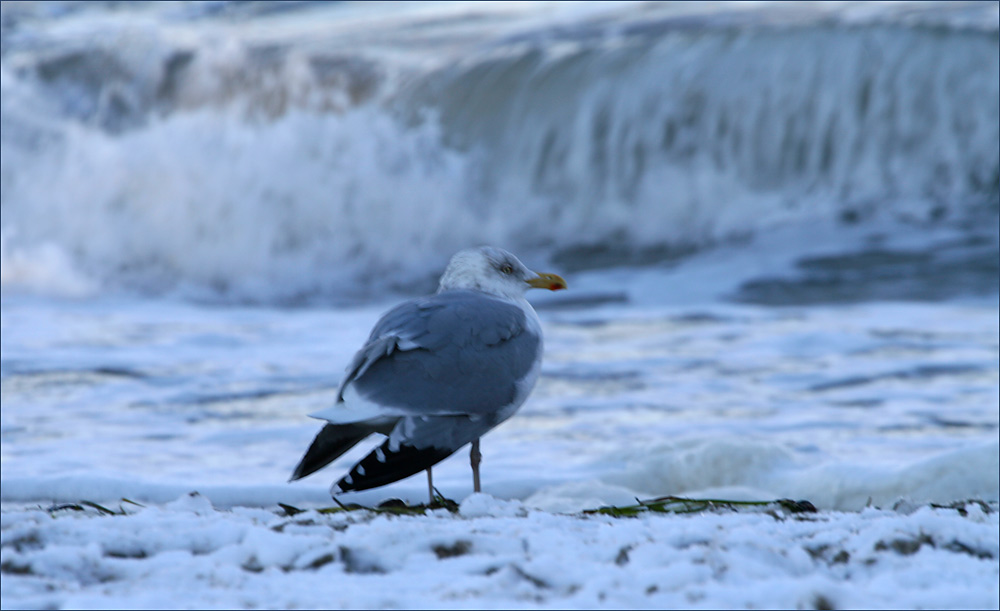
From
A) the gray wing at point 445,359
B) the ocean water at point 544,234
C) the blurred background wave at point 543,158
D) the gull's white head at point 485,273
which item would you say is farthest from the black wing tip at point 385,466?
the blurred background wave at point 543,158

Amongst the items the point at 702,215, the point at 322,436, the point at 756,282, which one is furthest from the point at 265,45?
the point at 322,436

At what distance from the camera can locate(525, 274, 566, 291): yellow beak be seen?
11.8ft

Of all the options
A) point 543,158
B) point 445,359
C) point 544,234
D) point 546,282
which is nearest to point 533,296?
point 544,234

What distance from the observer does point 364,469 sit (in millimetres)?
2688

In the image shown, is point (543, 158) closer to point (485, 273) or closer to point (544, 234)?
point (544, 234)

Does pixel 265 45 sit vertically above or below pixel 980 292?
above

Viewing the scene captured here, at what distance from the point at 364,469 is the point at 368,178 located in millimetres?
9928

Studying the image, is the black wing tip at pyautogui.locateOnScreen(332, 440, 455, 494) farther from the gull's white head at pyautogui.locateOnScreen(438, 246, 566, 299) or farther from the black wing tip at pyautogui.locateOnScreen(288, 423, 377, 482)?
the gull's white head at pyautogui.locateOnScreen(438, 246, 566, 299)

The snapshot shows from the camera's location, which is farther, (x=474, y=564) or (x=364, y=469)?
(x=364, y=469)

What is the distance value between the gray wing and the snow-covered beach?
0.28 meters

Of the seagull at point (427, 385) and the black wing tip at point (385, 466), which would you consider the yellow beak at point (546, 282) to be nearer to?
the seagull at point (427, 385)

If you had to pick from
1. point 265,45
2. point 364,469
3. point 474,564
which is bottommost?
point 474,564

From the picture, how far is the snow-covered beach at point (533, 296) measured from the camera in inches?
88.9

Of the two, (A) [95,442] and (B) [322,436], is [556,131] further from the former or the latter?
(B) [322,436]
